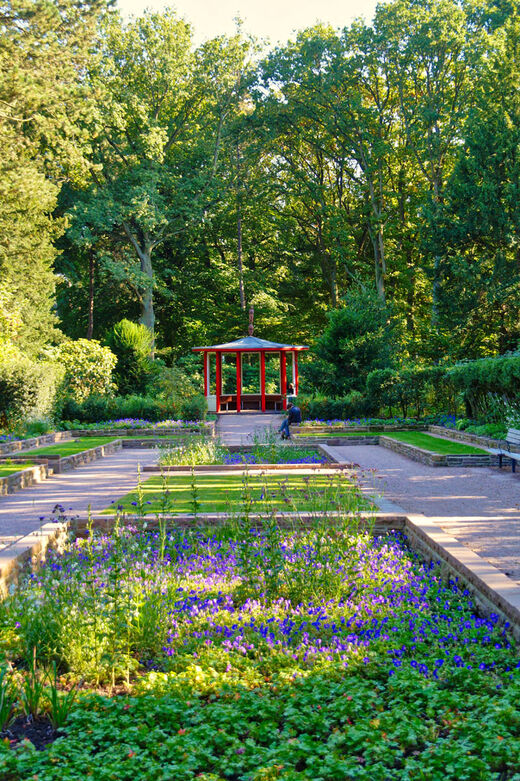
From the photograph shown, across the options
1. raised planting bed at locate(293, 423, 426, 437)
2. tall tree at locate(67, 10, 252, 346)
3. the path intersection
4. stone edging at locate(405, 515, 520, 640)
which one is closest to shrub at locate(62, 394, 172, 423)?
raised planting bed at locate(293, 423, 426, 437)

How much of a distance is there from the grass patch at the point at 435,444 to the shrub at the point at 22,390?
30.2 feet

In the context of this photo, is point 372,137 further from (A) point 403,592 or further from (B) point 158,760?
(B) point 158,760

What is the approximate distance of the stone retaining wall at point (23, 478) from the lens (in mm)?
9602

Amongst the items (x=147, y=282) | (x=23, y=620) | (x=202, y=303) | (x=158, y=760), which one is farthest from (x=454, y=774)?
(x=202, y=303)

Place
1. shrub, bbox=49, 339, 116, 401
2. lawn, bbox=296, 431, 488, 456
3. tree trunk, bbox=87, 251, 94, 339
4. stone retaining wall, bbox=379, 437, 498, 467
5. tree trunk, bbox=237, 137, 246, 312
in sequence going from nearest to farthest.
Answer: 1. stone retaining wall, bbox=379, 437, 498, 467
2. lawn, bbox=296, 431, 488, 456
3. shrub, bbox=49, 339, 116, 401
4. tree trunk, bbox=237, 137, 246, 312
5. tree trunk, bbox=87, 251, 94, 339

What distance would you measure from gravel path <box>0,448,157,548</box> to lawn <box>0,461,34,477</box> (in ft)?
1.41

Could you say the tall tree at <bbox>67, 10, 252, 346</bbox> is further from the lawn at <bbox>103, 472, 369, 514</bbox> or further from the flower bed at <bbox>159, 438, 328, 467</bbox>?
the lawn at <bbox>103, 472, 369, 514</bbox>

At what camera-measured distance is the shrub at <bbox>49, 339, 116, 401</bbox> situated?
2252 centimetres

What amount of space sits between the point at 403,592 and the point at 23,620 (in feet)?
8.11

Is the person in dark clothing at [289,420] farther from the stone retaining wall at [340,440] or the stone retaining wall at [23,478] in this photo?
the stone retaining wall at [23,478]

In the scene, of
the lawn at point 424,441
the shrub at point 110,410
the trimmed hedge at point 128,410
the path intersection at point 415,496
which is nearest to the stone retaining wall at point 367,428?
the lawn at point 424,441

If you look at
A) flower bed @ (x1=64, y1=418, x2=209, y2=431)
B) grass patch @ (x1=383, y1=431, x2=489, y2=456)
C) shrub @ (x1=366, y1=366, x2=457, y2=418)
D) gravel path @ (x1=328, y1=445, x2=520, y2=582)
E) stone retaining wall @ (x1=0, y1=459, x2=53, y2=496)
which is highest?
shrub @ (x1=366, y1=366, x2=457, y2=418)

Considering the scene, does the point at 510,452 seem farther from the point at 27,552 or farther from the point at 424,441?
the point at 27,552

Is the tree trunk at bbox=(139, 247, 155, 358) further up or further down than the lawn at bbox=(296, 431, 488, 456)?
further up
